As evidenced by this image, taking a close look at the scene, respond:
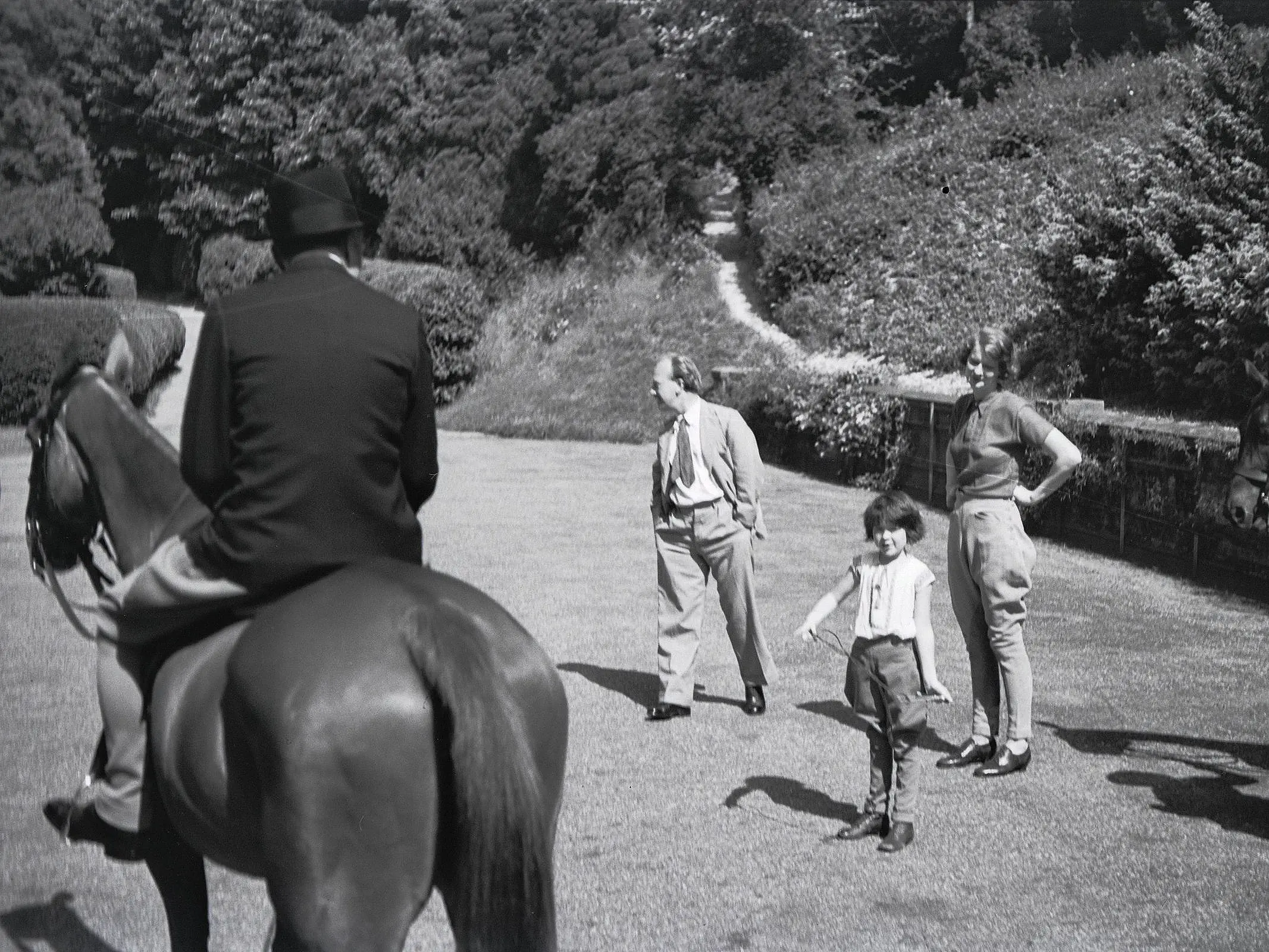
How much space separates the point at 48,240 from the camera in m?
26.0

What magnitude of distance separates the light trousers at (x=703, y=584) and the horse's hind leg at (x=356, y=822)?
16.2 ft

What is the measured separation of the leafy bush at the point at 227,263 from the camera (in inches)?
1300

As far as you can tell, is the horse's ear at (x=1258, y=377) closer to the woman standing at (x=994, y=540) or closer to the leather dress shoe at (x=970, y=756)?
the woman standing at (x=994, y=540)

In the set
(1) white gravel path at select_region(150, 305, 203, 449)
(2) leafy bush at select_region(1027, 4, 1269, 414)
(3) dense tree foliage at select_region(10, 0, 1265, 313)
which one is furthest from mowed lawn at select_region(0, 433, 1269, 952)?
(3) dense tree foliage at select_region(10, 0, 1265, 313)

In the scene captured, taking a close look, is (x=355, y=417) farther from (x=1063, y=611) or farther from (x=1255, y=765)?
(x=1063, y=611)

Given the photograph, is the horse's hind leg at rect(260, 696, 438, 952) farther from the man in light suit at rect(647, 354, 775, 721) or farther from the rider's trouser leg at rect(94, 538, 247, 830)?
the man in light suit at rect(647, 354, 775, 721)

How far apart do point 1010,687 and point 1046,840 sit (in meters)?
1.11

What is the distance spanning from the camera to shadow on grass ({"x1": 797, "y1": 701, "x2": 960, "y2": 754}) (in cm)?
740

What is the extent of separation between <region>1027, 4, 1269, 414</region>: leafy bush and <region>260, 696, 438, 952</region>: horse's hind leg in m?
12.1

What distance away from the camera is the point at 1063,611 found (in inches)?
427

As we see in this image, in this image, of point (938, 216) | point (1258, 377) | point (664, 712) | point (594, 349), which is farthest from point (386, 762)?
point (594, 349)

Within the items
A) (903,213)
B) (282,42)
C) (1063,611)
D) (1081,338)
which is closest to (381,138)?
(282,42)

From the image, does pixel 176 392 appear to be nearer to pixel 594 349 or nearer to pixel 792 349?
pixel 594 349

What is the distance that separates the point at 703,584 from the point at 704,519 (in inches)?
15.0
